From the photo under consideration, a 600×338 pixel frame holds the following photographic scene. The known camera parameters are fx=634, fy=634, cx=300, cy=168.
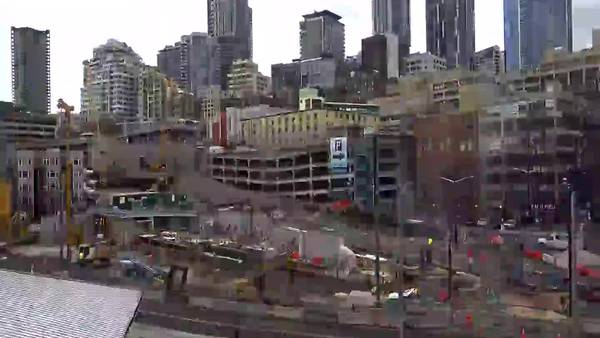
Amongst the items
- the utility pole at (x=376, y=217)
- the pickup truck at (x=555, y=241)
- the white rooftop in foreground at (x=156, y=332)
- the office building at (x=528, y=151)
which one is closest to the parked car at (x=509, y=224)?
the office building at (x=528, y=151)

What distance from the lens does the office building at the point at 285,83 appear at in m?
6.04

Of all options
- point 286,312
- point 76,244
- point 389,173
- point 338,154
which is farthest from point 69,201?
point 389,173

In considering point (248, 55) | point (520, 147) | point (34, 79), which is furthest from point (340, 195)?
point (34, 79)

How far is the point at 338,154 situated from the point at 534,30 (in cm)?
204

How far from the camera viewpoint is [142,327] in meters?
3.75

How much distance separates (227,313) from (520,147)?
2.61 metres

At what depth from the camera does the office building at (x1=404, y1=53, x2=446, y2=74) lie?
19.5 feet

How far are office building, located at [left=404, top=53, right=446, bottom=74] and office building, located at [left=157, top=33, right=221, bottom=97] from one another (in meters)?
2.15

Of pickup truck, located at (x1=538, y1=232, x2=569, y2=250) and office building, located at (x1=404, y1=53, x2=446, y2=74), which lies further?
office building, located at (x1=404, y1=53, x2=446, y2=74)

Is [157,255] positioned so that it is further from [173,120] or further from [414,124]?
[414,124]

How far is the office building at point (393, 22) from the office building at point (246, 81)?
1280mm

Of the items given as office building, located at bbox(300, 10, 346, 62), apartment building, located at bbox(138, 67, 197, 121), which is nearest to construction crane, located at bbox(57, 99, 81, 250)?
apartment building, located at bbox(138, 67, 197, 121)

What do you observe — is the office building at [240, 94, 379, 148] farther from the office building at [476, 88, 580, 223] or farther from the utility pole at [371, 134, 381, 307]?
the office building at [476, 88, 580, 223]

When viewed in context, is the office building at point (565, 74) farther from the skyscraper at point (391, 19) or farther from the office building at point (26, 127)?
the office building at point (26, 127)
